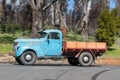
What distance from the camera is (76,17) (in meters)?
92.2

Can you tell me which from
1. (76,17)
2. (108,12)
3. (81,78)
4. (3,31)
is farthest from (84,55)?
(76,17)

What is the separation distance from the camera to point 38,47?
3058 centimetres

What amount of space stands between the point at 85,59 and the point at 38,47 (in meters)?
3.28

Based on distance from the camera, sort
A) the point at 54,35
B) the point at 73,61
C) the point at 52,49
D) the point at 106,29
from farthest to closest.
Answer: the point at 106,29 < the point at 73,61 < the point at 54,35 < the point at 52,49

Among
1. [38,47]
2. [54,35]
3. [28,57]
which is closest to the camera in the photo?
[28,57]

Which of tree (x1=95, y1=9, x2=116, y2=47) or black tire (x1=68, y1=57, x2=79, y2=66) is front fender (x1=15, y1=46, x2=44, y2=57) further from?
tree (x1=95, y1=9, x2=116, y2=47)

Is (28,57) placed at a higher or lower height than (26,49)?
lower

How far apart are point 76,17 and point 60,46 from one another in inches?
2420

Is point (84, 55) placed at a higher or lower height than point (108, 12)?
lower

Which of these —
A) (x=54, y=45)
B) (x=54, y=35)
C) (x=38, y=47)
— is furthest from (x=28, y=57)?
(x=54, y=35)

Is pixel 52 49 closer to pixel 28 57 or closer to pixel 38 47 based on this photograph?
pixel 38 47

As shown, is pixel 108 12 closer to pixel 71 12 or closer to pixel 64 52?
pixel 64 52

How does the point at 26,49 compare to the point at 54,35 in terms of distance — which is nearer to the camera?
the point at 26,49

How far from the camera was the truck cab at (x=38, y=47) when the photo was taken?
30.0m
